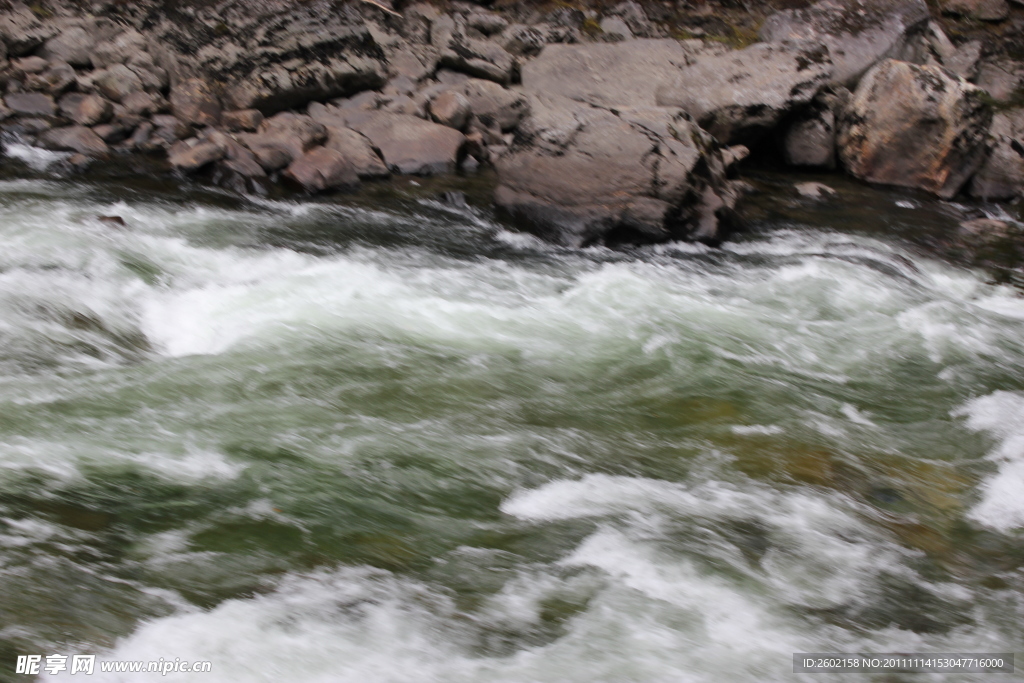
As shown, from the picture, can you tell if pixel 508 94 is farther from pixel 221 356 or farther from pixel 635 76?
pixel 221 356

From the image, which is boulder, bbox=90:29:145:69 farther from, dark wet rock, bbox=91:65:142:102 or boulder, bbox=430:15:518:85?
boulder, bbox=430:15:518:85

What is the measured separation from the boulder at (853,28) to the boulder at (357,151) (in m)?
6.00

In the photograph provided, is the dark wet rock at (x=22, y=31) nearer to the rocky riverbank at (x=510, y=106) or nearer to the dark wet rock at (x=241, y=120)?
the rocky riverbank at (x=510, y=106)

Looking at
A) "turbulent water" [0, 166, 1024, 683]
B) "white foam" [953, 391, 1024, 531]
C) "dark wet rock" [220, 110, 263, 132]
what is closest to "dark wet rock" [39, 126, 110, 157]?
"dark wet rock" [220, 110, 263, 132]

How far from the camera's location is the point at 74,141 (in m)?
8.27

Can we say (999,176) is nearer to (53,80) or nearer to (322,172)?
(322,172)

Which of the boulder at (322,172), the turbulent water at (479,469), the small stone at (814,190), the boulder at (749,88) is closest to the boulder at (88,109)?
the boulder at (322,172)

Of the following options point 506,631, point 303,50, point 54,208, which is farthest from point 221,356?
point 303,50

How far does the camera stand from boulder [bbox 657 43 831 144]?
9523mm

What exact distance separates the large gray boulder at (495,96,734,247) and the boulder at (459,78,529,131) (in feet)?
8.27

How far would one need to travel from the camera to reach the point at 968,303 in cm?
652

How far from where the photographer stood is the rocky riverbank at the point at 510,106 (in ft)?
24.1

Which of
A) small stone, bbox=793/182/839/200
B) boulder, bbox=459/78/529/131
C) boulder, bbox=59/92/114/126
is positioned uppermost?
boulder, bbox=459/78/529/131

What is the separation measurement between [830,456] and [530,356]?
1773 mm
